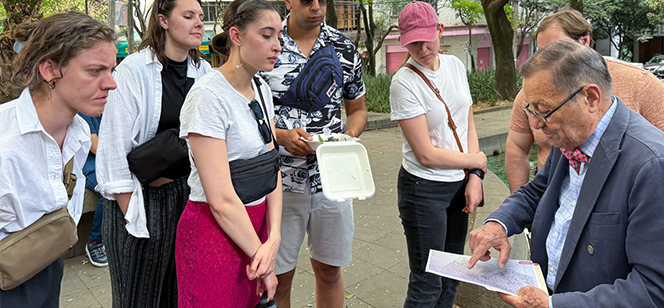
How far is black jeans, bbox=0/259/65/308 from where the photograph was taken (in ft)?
5.53

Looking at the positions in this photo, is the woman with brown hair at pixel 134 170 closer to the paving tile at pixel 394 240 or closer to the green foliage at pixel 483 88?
the paving tile at pixel 394 240

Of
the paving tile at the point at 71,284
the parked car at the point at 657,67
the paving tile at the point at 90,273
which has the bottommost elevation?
the parked car at the point at 657,67

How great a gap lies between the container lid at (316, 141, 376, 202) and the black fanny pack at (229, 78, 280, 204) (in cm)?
40

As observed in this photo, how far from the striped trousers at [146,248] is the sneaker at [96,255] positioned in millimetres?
2219

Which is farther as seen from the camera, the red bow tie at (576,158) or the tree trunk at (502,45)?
the tree trunk at (502,45)

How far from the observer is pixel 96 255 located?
4.55m

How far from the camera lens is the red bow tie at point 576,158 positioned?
1760 millimetres

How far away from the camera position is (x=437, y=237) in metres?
2.74

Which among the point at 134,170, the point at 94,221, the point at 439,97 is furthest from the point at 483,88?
the point at 134,170

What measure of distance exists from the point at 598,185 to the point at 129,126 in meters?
1.98

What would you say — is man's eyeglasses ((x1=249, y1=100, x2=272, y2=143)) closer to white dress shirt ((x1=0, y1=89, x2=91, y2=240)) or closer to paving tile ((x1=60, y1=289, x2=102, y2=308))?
white dress shirt ((x1=0, y1=89, x2=91, y2=240))

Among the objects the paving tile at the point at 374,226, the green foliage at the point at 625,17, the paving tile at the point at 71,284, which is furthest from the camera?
A: the green foliage at the point at 625,17

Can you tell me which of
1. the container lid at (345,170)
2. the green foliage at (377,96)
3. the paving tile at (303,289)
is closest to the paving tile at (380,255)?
the paving tile at (303,289)

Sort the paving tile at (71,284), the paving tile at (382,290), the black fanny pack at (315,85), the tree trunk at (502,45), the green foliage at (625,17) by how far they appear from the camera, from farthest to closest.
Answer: the green foliage at (625,17) → the tree trunk at (502,45) → the paving tile at (71,284) → the paving tile at (382,290) → the black fanny pack at (315,85)
